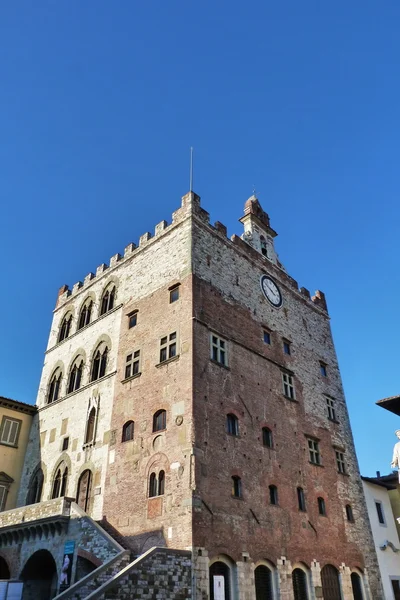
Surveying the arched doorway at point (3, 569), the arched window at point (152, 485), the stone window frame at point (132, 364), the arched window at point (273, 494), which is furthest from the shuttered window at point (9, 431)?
the arched window at point (273, 494)

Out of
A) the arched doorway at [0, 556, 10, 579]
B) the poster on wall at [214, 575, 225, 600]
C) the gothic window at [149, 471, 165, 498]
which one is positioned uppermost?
the gothic window at [149, 471, 165, 498]

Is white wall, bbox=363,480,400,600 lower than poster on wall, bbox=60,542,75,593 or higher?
higher

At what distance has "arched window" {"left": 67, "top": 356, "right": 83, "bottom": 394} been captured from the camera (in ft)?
95.1

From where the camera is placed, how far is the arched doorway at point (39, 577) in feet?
71.6

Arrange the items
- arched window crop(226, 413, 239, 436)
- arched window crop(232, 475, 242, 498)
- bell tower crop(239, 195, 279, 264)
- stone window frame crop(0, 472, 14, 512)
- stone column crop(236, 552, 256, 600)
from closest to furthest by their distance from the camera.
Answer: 1. stone column crop(236, 552, 256, 600)
2. arched window crop(232, 475, 242, 498)
3. arched window crop(226, 413, 239, 436)
4. stone window frame crop(0, 472, 14, 512)
5. bell tower crop(239, 195, 279, 264)

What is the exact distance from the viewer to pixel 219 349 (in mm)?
23953

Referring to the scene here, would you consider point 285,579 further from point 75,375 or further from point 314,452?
point 75,375

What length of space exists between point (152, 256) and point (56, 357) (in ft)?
32.7

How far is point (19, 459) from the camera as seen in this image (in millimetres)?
29172

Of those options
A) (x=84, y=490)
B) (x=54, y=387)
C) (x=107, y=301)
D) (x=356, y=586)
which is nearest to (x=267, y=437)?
(x=84, y=490)

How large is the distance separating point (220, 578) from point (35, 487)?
1366 centimetres

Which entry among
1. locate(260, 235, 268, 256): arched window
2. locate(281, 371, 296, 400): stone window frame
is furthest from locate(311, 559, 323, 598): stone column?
locate(260, 235, 268, 256): arched window

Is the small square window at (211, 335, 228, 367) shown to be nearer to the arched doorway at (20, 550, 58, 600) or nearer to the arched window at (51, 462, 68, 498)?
the arched window at (51, 462, 68, 498)

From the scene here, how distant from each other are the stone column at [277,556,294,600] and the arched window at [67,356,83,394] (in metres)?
14.6
